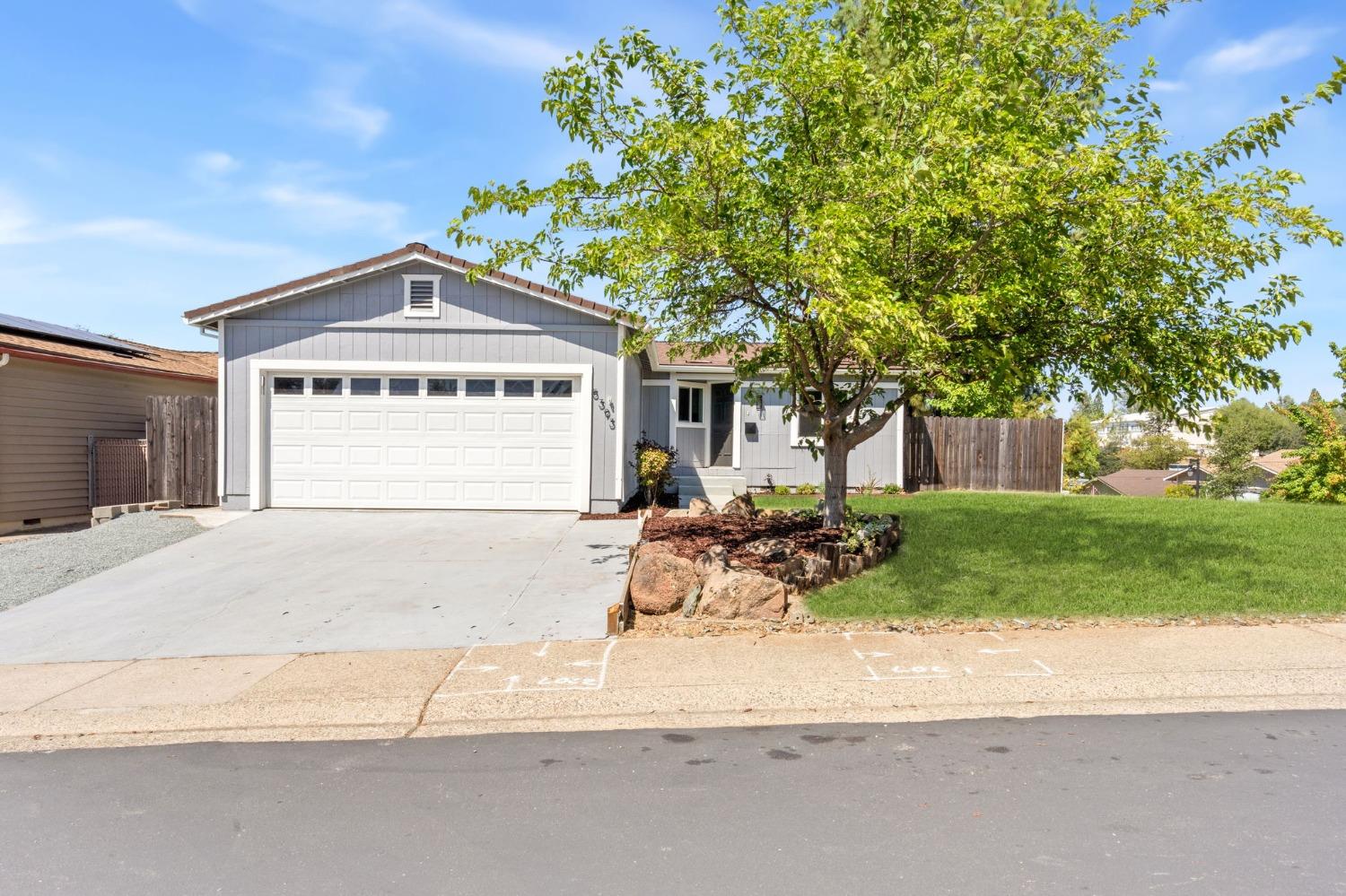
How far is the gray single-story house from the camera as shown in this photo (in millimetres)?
13875

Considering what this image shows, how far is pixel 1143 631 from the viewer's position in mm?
7098

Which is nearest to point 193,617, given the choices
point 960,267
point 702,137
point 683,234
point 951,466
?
point 683,234

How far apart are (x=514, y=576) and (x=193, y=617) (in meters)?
3.18

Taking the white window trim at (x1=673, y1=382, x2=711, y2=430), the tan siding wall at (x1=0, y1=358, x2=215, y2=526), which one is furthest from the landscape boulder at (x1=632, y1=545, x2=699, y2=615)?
the tan siding wall at (x1=0, y1=358, x2=215, y2=526)

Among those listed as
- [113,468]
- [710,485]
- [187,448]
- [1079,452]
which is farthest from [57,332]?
[1079,452]

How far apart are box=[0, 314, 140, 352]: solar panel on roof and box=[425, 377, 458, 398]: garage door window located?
29.4 feet

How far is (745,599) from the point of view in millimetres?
7484

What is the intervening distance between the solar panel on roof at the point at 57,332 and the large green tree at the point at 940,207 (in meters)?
13.8

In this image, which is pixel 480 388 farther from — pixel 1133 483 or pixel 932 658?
pixel 1133 483

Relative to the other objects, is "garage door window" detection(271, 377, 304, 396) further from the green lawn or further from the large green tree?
the green lawn

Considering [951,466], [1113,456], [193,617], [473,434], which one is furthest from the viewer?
[1113,456]

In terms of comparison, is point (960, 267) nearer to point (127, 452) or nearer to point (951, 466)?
point (951, 466)

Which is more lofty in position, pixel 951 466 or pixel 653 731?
pixel 951 466

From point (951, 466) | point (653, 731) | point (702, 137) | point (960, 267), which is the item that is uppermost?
point (702, 137)
